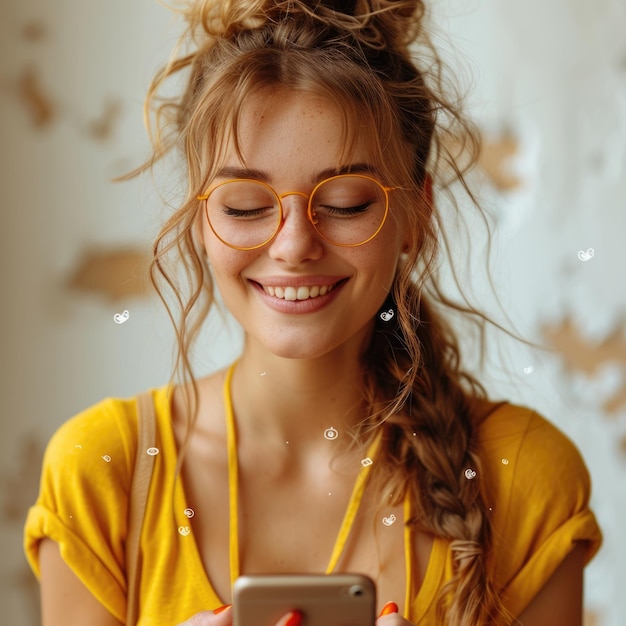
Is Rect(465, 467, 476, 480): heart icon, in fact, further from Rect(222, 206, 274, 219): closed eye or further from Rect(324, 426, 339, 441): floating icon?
Rect(222, 206, 274, 219): closed eye

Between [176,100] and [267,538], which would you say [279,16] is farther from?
[267,538]

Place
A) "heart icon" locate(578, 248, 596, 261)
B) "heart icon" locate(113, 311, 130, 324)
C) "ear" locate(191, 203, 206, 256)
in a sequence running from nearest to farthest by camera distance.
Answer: "ear" locate(191, 203, 206, 256)
"heart icon" locate(113, 311, 130, 324)
"heart icon" locate(578, 248, 596, 261)

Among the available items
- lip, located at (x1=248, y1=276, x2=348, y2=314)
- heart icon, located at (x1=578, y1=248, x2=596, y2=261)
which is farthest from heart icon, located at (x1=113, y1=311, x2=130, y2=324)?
heart icon, located at (x1=578, y1=248, x2=596, y2=261)

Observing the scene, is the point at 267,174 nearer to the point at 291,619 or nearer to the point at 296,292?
the point at 296,292

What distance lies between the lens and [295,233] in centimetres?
59

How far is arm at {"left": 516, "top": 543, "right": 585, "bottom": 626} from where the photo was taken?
2.28 ft

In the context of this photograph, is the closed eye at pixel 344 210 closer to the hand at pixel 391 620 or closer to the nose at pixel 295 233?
the nose at pixel 295 233

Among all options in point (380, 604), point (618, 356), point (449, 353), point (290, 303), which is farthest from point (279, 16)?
point (618, 356)

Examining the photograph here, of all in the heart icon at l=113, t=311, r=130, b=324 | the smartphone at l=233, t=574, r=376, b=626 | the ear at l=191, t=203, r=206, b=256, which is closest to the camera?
the smartphone at l=233, t=574, r=376, b=626

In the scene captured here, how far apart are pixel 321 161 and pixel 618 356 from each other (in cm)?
53

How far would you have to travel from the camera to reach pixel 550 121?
936mm

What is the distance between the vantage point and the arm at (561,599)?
2.28ft

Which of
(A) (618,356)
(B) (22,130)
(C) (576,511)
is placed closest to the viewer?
(C) (576,511)

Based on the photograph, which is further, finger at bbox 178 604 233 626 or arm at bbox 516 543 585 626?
arm at bbox 516 543 585 626
